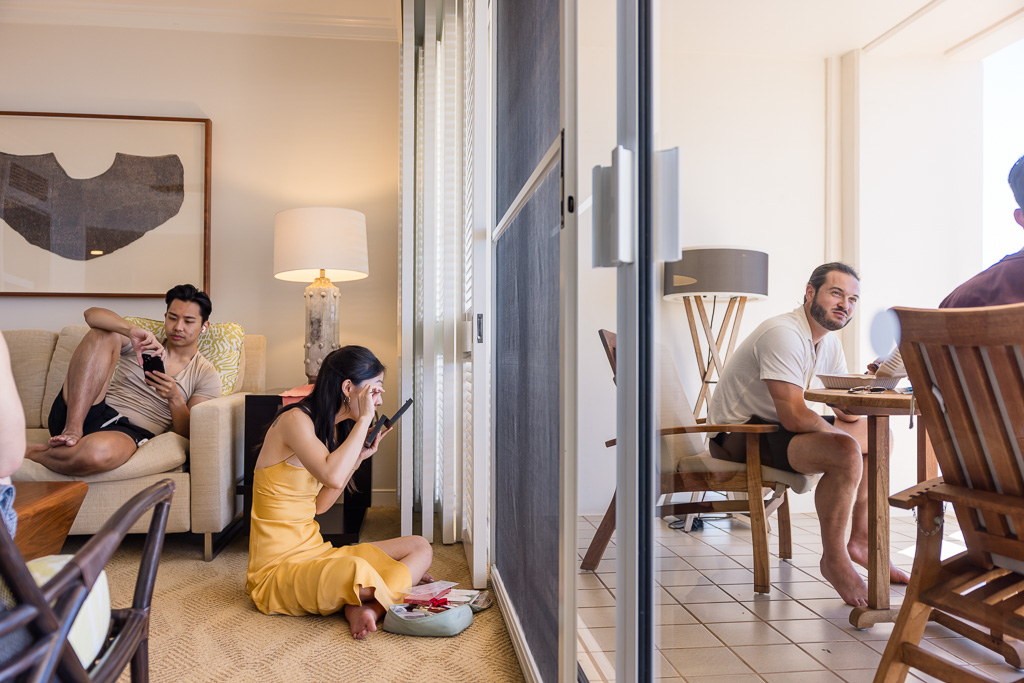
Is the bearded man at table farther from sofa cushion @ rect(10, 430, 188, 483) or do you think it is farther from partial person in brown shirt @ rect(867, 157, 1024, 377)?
sofa cushion @ rect(10, 430, 188, 483)

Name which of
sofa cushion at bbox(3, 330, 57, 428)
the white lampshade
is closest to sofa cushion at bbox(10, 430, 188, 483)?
sofa cushion at bbox(3, 330, 57, 428)

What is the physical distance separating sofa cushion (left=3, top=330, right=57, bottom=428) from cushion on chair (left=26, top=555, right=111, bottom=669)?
2.61 metres

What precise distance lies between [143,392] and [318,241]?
92 centimetres

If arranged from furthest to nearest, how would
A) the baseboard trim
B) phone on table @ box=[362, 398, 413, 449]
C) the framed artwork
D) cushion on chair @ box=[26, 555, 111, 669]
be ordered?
1. the framed artwork
2. phone on table @ box=[362, 398, 413, 449]
3. the baseboard trim
4. cushion on chair @ box=[26, 555, 111, 669]

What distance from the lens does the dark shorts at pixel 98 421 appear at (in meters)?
2.52

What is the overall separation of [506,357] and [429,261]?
87 cm

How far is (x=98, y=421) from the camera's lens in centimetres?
254

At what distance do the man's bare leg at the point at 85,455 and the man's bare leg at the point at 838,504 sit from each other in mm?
2563

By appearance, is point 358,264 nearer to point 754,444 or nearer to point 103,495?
point 103,495

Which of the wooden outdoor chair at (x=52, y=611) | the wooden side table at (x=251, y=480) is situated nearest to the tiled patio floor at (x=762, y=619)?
the wooden outdoor chair at (x=52, y=611)

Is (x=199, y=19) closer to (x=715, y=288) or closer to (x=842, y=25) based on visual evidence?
(x=715, y=288)

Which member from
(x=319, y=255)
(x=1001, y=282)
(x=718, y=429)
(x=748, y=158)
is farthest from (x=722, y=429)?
(x=319, y=255)

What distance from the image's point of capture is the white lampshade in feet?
9.52

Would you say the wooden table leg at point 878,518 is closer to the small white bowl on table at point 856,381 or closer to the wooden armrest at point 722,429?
the small white bowl on table at point 856,381
